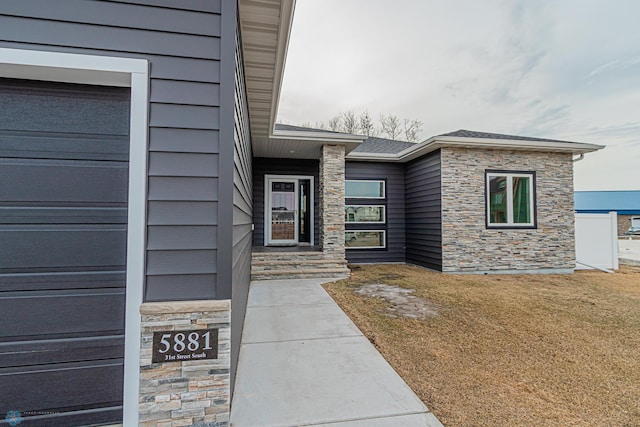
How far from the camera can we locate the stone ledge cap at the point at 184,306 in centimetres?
163

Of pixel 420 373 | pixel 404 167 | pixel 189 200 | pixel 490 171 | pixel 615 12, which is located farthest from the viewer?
pixel 404 167

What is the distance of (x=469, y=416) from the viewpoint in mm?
1816

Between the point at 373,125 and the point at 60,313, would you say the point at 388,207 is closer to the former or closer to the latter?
the point at 60,313

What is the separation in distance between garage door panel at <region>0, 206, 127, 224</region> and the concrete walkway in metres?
1.44

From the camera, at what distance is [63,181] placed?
172cm

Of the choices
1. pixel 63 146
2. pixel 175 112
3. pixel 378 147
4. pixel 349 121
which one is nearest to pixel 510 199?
pixel 378 147

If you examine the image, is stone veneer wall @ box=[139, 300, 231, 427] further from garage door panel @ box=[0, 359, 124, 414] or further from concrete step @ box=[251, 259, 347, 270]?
concrete step @ box=[251, 259, 347, 270]

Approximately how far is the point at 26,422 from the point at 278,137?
17.4 feet

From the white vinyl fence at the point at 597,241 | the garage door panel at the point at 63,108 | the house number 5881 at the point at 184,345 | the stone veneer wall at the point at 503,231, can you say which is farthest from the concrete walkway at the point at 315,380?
the white vinyl fence at the point at 597,241

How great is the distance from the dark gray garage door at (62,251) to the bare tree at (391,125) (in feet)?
58.3

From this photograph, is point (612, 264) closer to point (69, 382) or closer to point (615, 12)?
point (615, 12)

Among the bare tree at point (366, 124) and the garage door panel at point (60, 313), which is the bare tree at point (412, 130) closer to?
the bare tree at point (366, 124)

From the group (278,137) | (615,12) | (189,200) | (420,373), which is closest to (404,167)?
(278,137)

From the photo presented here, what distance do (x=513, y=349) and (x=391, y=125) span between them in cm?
1687
